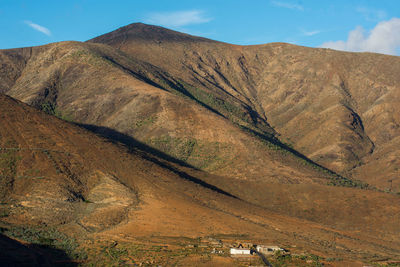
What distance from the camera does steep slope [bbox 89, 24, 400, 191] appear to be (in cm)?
8494

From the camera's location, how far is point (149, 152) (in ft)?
183

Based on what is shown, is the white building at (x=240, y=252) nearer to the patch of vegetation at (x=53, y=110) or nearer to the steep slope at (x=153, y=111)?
the steep slope at (x=153, y=111)

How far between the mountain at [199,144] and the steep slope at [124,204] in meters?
0.18

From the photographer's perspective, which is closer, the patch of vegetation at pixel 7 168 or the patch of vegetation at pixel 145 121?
the patch of vegetation at pixel 7 168

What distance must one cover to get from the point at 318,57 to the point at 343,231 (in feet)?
295

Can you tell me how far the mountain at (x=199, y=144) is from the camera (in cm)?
3294

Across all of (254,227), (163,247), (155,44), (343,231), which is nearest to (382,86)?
(155,44)

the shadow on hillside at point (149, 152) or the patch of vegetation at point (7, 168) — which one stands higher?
the shadow on hillside at point (149, 152)

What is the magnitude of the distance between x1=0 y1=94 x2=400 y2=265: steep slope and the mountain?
0.18 metres

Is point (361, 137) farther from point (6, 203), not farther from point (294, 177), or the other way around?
point (6, 203)

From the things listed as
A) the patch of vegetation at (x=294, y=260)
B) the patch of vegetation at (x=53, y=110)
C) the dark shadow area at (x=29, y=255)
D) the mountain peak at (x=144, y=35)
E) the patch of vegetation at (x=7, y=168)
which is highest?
the mountain peak at (x=144, y=35)

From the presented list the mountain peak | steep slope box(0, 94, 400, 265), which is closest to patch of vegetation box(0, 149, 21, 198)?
steep slope box(0, 94, 400, 265)

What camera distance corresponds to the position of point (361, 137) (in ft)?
290

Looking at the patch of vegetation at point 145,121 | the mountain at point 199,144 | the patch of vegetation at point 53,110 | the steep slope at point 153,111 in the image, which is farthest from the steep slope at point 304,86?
the patch of vegetation at point 53,110
